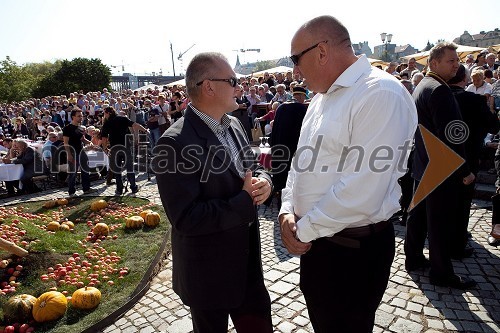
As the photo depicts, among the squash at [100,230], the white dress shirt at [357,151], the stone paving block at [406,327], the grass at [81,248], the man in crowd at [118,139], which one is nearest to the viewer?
the white dress shirt at [357,151]

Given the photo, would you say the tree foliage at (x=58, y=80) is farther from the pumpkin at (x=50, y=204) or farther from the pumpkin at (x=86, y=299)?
the pumpkin at (x=86, y=299)

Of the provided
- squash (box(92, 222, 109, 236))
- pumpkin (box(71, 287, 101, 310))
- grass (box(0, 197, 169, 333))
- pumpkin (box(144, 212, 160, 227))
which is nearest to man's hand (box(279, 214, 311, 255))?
grass (box(0, 197, 169, 333))

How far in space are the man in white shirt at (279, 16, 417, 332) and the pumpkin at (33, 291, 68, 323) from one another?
325 cm

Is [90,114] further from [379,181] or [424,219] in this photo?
[379,181]

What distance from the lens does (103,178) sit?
12.1 meters

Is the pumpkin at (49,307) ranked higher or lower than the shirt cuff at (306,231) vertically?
lower

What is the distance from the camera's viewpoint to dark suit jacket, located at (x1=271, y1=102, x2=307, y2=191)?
5.68m

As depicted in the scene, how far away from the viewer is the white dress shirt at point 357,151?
5.84 feet

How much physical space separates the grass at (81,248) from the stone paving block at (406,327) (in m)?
3.12

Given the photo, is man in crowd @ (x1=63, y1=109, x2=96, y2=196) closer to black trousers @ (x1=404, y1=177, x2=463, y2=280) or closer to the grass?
the grass

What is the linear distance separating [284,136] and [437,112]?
102 inches

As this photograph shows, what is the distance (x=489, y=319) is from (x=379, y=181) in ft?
9.12

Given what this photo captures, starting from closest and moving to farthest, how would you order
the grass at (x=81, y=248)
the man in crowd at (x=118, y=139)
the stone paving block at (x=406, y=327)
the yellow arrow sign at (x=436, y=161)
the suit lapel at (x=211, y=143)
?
→ 1. the suit lapel at (x=211, y=143)
2. the stone paving block at (x=406, y=327)
3. the yellow arrow sign at (x=436, y=161)
4. the grass at (x=81, y=248)
5. the man in crowd at (x=118, y=139)

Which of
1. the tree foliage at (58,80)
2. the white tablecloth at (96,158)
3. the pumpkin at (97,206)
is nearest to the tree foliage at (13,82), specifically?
the tree foliage at (58,80)
